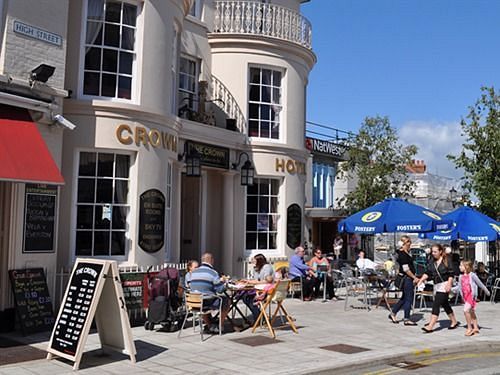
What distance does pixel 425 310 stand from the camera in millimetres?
14656

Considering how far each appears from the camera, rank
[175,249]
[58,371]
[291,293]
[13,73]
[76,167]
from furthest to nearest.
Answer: [291,293]
[175,249]
[76,167]
[13,73]
[58,371]

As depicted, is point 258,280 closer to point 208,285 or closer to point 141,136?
point 208,285

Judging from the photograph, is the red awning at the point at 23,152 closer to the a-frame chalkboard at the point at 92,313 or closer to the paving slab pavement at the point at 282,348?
the a-frame chalkboard at the point at 92,313

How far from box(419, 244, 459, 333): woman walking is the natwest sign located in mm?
15493

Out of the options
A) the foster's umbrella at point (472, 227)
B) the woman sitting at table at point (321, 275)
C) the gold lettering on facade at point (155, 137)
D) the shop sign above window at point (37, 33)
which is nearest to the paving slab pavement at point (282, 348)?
the woman sitting at table at point (321, 275)

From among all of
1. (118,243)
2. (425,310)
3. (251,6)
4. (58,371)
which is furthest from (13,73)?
(425,310)

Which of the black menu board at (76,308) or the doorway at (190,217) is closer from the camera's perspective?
the black menu board at (76,308)

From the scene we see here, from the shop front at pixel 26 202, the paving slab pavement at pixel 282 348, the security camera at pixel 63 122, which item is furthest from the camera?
the security camera at pixel 63 122

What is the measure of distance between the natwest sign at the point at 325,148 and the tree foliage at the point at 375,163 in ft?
9.13

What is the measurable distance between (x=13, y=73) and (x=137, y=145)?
2.85 metres

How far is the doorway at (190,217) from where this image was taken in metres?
16.8

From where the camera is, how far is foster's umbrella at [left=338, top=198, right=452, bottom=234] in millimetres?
14016

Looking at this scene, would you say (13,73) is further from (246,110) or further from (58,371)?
(246,110)

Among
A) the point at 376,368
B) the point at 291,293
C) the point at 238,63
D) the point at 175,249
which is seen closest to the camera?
the point at 376,368
